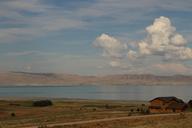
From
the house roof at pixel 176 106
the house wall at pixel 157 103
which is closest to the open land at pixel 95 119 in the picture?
the house wall at pixel 157 103

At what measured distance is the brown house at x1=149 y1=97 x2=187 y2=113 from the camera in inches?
3538

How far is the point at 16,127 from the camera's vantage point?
5322cm

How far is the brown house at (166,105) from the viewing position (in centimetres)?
8988

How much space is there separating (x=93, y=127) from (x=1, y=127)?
1201 cm

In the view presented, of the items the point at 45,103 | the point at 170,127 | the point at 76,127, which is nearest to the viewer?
the point at 170,127

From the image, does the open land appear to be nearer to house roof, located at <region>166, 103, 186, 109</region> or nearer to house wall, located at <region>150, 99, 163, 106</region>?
house wall, located at <region>150, 99, 163, 106</region>

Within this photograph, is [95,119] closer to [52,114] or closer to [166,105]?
[52,114]

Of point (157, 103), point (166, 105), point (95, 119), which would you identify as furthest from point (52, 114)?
point (166, 105)

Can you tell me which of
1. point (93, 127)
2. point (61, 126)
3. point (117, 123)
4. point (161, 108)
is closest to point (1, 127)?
point (61, 126)

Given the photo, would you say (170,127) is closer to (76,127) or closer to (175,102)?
(76,127)

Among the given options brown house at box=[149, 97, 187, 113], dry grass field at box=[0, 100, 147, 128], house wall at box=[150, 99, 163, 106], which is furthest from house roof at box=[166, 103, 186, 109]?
dry grass field at box=[0, 100, 147, 128]

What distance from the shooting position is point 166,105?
92.2 m

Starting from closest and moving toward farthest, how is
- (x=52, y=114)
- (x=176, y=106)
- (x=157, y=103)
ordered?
(x=52, y=114) → (x=176, y=106) → (x=157, y=103)

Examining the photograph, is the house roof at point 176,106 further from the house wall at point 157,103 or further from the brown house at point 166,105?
the house wall at point 157,103
